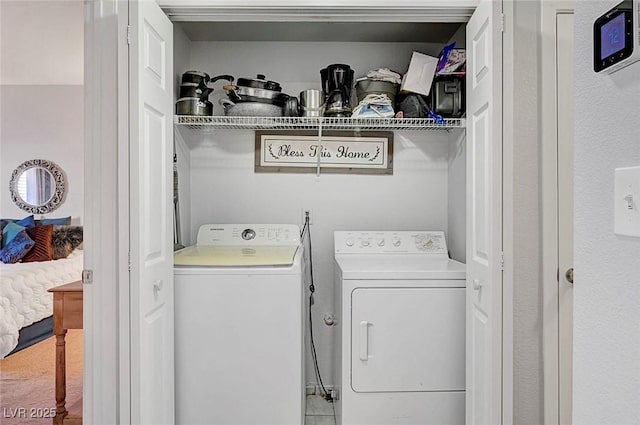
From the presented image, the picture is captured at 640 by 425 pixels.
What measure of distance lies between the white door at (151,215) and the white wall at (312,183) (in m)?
0.86

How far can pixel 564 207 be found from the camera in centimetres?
193

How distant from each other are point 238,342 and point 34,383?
5.89ft

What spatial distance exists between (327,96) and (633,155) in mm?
2040

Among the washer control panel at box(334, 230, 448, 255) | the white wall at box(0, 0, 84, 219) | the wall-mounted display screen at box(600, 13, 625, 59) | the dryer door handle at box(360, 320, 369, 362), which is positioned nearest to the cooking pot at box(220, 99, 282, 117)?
the washer control panel at box(334, 230, 448, 255)

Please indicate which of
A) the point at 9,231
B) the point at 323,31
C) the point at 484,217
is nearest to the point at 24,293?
the point at 9,231

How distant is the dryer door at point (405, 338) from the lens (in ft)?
7.22

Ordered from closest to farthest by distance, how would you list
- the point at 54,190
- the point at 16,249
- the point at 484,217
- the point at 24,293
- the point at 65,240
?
the point at 484,217 → the point at 24,293 → the point at 16,249 → the point at 65,240 → the point at 54,190

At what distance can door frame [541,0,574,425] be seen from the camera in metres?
1.92

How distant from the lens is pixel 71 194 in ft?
16.4

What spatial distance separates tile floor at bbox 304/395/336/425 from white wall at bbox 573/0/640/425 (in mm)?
1875

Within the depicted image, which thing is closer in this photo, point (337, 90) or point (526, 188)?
point (526, 188)

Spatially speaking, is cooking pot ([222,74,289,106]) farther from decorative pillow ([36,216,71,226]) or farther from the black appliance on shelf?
decorative pillow ([36,216,71,226])

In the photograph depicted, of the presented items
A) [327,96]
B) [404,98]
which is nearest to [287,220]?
[327,96]

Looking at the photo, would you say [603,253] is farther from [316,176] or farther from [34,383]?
[34,383]
